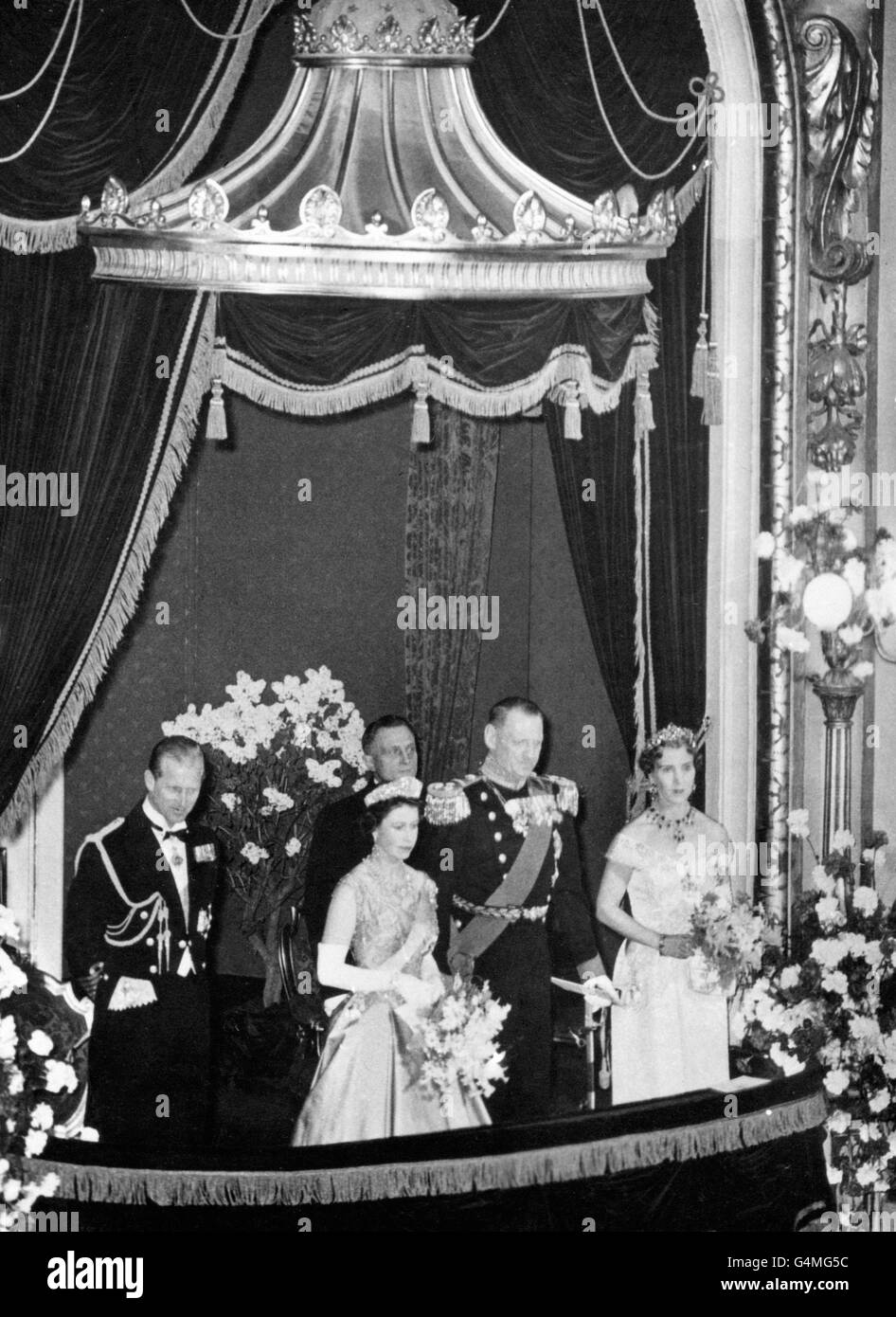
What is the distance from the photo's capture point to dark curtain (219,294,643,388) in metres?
5.90

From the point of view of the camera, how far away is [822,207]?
612cm

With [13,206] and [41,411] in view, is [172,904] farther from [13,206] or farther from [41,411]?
[13,206]

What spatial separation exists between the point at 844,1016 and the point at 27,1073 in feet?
7.50

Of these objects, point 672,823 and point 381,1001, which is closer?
point 381,1001

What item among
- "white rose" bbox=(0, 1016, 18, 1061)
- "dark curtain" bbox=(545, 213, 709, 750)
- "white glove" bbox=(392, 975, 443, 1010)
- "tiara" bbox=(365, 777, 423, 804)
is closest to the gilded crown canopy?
"dark curtain" bbox=(545, 213, 709, 750)

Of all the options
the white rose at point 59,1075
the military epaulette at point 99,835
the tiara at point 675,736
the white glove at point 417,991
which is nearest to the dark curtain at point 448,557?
the tiara at point 675,736

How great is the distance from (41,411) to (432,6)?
1.62 metres

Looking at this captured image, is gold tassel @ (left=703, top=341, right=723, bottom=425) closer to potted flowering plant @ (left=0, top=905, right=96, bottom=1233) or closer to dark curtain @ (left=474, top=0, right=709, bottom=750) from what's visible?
dark curtain @ (left=474, top=0, right=709, bottom=750)

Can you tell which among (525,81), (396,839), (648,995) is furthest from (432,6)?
(648,995)

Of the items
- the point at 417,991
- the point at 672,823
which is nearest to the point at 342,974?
the point at 417,991

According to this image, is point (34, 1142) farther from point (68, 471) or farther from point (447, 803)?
point (68, 471)

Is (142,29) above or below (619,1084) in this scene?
above

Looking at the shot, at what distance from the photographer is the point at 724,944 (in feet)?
19.8
